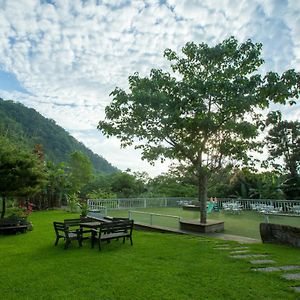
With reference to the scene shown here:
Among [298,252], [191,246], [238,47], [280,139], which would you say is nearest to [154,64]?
[238,47]

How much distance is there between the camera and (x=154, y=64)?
10797mm

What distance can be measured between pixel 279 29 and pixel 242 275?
616 cm

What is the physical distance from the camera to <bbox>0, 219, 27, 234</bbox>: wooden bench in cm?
1080

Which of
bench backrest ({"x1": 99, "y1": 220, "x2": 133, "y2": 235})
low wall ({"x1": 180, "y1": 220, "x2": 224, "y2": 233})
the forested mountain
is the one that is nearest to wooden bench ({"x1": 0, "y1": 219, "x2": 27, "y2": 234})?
bench backrest ({"x1": 99, "y1": 220, "x2": 133, "y2": 235})

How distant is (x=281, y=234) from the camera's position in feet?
25.3

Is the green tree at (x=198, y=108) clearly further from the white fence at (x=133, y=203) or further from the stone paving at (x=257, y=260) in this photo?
the white fence at (x=133, y=203)

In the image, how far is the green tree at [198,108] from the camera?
938 cm

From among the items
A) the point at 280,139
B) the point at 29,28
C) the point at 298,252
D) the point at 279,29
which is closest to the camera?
the point at 298,252

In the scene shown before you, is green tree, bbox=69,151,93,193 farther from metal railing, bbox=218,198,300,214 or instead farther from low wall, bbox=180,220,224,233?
low wall, bbox=180,220,224,233

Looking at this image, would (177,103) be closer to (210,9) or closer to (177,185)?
(210,9)

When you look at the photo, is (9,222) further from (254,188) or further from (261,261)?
(254,188)

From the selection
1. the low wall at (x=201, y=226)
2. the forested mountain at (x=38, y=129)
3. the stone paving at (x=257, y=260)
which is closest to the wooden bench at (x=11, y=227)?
the low wall at (x=201, y=226)

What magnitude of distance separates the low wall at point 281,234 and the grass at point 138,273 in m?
0.38

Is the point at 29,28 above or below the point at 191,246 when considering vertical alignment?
above
